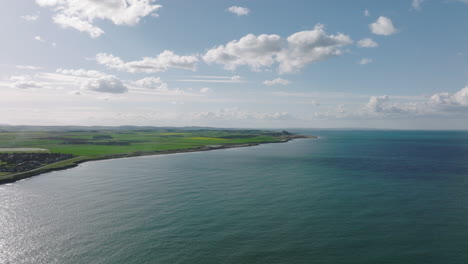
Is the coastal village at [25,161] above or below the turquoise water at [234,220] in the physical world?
above

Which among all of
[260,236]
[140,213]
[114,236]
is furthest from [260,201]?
[114,236]

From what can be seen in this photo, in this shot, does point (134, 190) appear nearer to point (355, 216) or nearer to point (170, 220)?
point (170, 220)

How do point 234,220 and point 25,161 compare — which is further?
point 25,161

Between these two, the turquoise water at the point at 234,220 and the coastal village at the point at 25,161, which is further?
the coastal village at the point at 25,161

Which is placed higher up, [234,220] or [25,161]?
[25,161]

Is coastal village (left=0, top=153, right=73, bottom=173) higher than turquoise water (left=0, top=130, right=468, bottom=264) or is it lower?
higher

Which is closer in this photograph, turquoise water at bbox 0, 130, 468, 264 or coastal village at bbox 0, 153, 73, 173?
turquoise water at bbox 0, 130, 468, 264

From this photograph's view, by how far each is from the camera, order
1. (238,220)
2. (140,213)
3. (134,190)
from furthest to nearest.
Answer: (134,190)
(140,213)
(238,220)

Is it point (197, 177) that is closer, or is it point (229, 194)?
point (229, 194)
